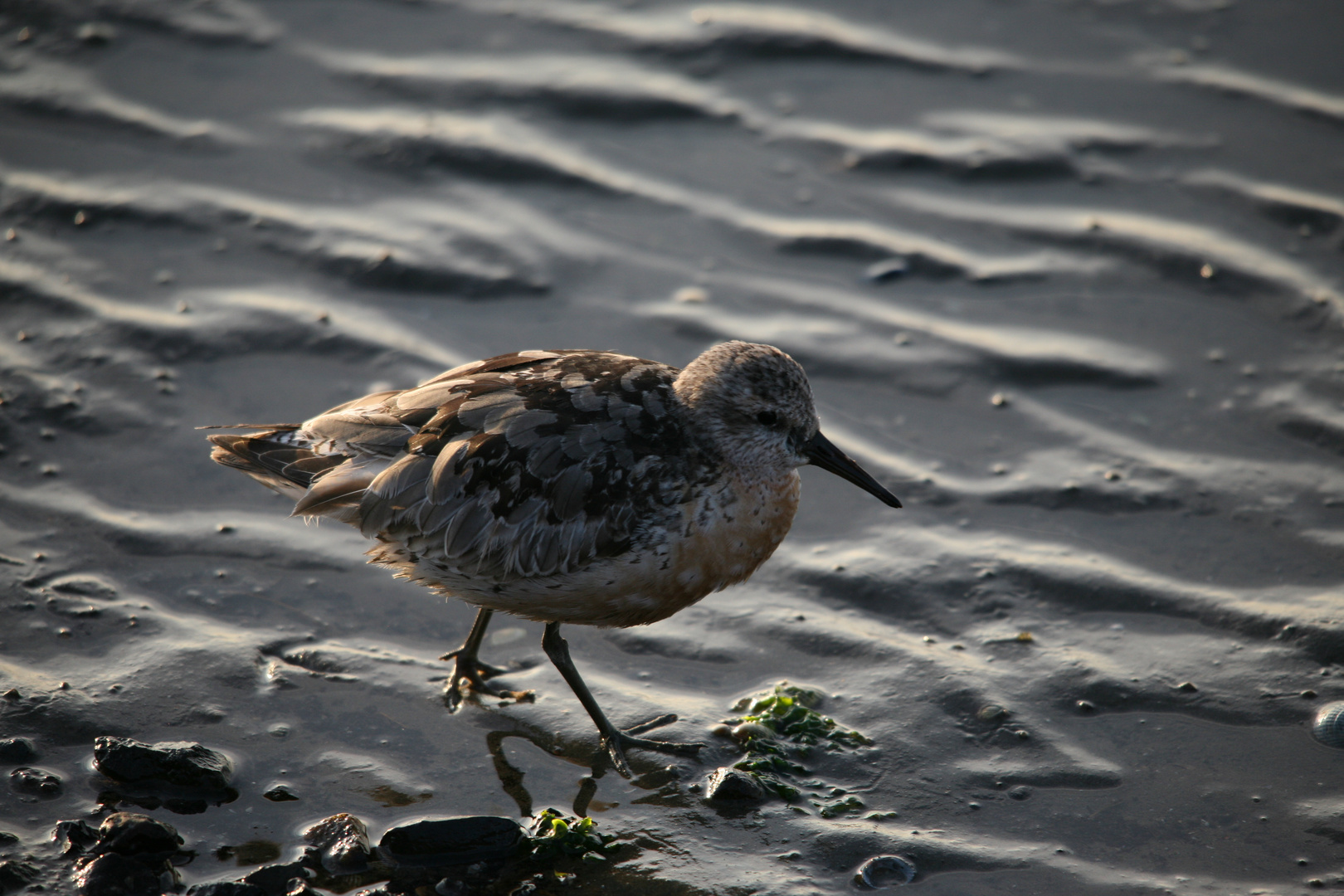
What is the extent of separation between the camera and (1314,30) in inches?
374

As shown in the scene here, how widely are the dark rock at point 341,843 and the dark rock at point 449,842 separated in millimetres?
101

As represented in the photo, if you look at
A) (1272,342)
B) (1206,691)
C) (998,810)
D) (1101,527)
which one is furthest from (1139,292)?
(998,810)

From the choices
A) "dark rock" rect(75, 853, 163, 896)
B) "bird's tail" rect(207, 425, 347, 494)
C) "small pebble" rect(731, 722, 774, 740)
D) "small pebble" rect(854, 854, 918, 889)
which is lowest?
"dark rock" rect(75, 853, 163, 896)

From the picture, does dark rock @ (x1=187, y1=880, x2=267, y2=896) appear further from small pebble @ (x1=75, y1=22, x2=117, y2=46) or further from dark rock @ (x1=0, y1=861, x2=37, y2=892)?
small pebble @ (x1=75, y1=22, x2=117, y2=46)

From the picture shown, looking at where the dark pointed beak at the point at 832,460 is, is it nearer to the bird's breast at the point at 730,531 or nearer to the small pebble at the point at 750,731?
the bird's breast at the point at 730,531

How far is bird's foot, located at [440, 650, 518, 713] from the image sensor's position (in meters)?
5.63

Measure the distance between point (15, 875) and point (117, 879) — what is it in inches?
15.1

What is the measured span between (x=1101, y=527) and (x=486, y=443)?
3365 mm

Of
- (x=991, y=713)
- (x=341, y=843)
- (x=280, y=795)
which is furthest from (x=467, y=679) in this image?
(x=991, y=713)

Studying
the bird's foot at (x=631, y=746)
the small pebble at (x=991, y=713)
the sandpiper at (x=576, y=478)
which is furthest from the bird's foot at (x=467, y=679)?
the small pebble at (x=991, y=713)

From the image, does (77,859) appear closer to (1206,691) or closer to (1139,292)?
(1206,691)

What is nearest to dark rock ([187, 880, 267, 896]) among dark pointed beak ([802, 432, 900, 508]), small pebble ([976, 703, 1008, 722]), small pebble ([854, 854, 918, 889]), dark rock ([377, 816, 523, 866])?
dark rock ([377, 816, 523, 866])

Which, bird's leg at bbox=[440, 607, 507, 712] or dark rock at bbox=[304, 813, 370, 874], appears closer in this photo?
dark rock at bbox=[304, 813, 370, 874]

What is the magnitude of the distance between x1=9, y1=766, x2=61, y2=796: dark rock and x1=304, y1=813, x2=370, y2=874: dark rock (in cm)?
107
